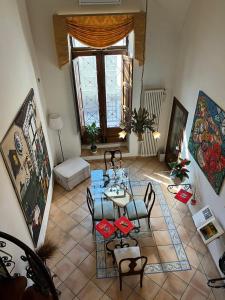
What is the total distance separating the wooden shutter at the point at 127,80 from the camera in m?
5.21

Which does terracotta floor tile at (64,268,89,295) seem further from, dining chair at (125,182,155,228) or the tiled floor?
dining chair at (125,182,155,228)

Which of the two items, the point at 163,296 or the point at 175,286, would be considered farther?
the point at 175,286

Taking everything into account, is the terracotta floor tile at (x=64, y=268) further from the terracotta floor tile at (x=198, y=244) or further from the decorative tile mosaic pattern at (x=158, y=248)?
the terracotta floor tile at (x=198, y=244)

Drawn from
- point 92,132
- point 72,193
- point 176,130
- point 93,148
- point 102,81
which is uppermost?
point 102,81

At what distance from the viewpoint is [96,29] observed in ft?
15.0

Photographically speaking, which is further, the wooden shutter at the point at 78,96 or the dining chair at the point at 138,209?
the wooden shutter at the point at 78,96

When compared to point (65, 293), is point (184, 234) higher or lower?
higher

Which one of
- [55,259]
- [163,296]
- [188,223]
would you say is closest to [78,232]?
[55,259]

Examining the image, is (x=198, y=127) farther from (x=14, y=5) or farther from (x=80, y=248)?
(x=14, y=5)

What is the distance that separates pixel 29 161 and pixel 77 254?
1.88 metres

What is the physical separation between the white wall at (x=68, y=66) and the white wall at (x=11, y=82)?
461 mm

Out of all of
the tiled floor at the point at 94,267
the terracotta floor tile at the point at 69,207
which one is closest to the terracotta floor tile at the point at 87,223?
the tiled floor at the point at 94,267

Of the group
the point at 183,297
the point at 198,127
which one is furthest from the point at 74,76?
the point at 183,297

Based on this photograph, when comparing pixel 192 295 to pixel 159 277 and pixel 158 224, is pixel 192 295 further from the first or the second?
pixel 158 224
